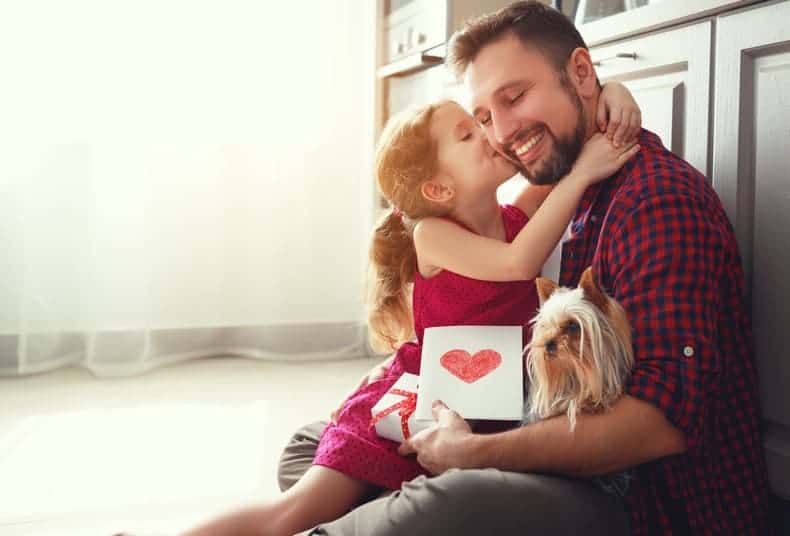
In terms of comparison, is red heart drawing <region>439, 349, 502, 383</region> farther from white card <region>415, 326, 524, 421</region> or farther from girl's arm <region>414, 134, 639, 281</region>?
girl's arm <region>414, 134, 639, 281</region>

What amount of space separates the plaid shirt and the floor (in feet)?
2.13

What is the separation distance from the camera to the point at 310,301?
298 centimetres

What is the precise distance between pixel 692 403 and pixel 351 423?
57 centimetres

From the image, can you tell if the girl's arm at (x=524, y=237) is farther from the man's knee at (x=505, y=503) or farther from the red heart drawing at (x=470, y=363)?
the man's knee at (x=505, y=503)

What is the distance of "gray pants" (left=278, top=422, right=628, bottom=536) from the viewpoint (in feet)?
3.17

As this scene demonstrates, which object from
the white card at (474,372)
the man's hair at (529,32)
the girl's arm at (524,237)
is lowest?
the white card at (474,372)

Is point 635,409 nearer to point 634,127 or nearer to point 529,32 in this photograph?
point 634,127

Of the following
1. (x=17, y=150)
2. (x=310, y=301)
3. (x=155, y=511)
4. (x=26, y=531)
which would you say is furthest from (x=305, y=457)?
(x=17, y=150)

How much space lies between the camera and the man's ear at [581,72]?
1.27 metres

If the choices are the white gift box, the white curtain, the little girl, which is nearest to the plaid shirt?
the little girl

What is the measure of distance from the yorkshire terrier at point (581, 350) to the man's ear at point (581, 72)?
0.42 m

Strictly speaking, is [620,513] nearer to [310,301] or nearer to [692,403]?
[692,403]

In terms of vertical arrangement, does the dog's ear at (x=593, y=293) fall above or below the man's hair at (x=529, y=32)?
below

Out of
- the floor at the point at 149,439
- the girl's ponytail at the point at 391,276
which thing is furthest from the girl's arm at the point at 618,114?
the floor at the point at 149,439
